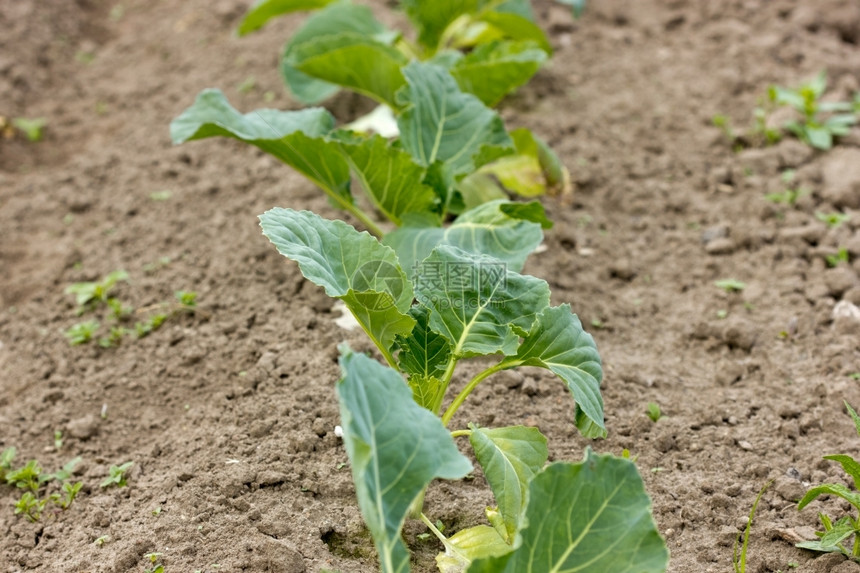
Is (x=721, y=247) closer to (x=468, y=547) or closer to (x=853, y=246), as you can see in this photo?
(x=853, y=246)

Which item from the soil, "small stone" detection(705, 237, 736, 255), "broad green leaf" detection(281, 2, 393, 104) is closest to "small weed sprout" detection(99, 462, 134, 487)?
the soil

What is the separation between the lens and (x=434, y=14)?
372 cm

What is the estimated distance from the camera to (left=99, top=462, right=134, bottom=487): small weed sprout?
2219 mm

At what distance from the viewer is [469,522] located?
203 centimetres

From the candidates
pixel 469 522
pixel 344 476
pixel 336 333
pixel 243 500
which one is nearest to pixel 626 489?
pixel 469 522

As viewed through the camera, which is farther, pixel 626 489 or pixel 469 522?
pixel 469 522

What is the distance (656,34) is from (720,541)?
322 cm

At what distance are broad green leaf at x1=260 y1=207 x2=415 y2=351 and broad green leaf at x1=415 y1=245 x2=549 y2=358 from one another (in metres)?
0.08

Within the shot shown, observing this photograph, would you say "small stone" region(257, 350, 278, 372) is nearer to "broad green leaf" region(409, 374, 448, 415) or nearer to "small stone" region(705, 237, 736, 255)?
"broad green leaf" region(409, 374, 448, 415)

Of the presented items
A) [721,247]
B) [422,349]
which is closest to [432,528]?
[422,349]

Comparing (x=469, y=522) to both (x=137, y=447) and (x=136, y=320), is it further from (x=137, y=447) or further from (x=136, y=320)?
(x=136, y=320)

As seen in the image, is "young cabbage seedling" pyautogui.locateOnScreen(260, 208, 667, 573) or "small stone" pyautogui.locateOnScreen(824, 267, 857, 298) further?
"small stone" pyautogui.locateOnScreen(824, 267, 857, 298)

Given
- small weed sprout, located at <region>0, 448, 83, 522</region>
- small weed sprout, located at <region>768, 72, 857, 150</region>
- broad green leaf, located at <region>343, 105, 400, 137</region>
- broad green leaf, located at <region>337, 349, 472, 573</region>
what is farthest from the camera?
small weed sprout, located at <region>768, 72, 857, 150</region>

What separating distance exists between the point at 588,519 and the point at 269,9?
2917mm
